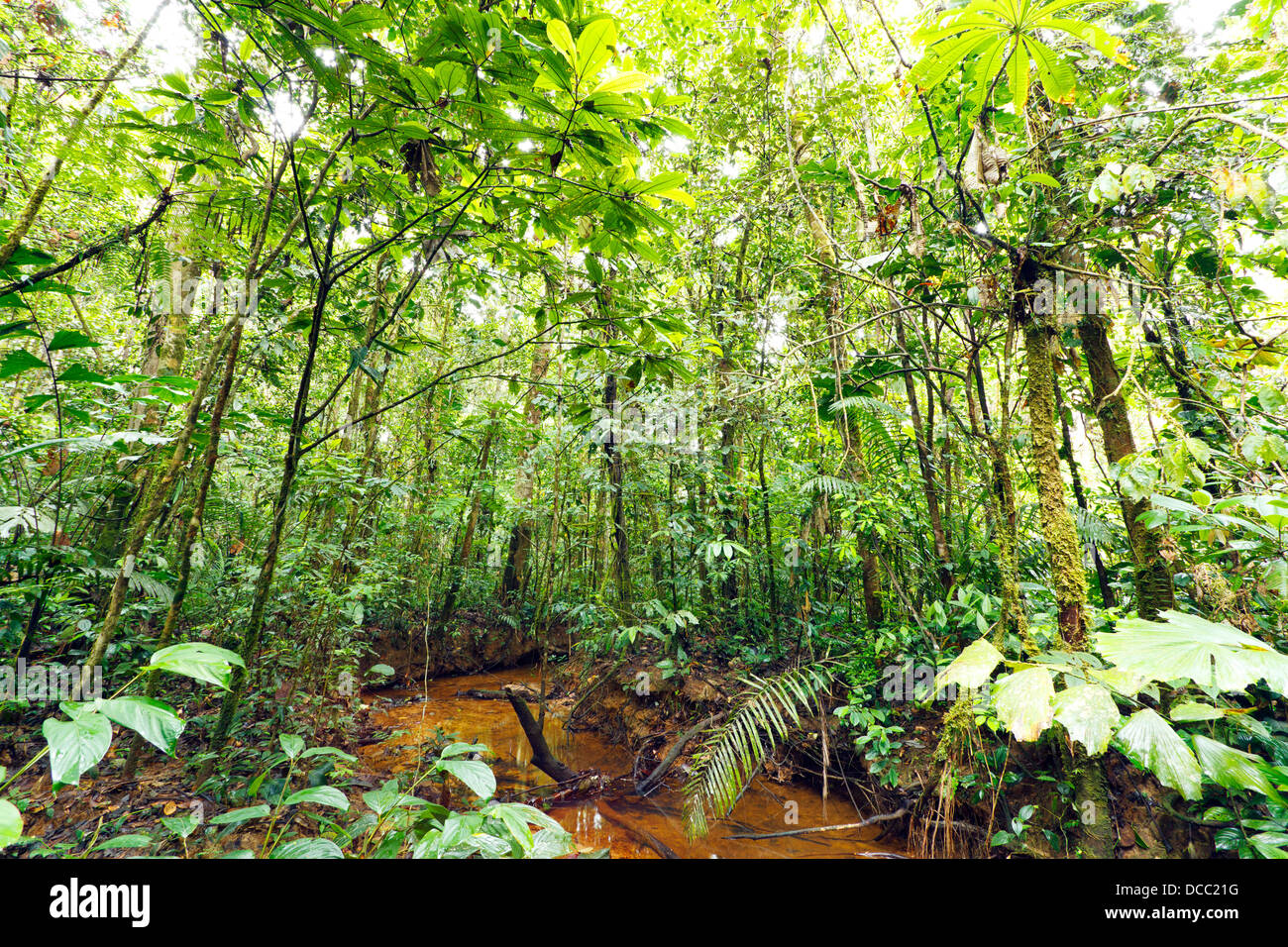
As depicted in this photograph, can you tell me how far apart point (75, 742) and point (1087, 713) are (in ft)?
5.69

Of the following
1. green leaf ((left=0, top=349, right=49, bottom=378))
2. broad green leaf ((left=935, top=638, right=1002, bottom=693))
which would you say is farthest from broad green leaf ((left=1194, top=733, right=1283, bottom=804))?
green leaf ((left=0, top=349, right=49, bottom=378))

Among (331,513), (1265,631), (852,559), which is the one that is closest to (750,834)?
(852,559)

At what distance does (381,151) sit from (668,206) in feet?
10.6

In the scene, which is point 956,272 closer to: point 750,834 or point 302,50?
point 302,50

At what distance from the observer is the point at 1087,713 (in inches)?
36.8

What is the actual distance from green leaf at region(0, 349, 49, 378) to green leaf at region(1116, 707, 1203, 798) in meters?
2.65

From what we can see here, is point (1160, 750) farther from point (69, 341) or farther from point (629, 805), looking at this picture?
point (629, 805)

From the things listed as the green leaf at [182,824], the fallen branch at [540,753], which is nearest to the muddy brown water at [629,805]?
the fallen branch at [540,753]

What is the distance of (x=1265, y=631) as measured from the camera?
207 cm

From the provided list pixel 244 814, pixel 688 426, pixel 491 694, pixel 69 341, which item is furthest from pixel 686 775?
pixel 69 341

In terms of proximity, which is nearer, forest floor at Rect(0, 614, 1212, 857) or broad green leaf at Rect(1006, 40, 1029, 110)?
broad green leaf at Rect(1006, 40, 1029, 110)

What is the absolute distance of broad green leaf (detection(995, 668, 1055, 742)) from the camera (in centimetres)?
93

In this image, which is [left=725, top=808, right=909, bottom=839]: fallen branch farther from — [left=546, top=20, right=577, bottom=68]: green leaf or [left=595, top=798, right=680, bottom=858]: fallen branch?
[left=546, top=20, right=577, bottom=68]: green leaf

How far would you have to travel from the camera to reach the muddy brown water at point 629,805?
9.86ft
